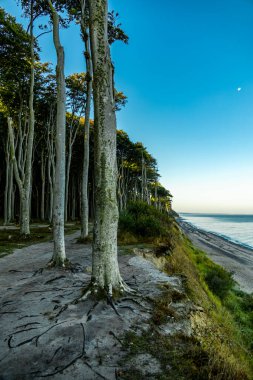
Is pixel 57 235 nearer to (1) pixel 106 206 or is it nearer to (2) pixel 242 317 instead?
(1) pixel 106 206

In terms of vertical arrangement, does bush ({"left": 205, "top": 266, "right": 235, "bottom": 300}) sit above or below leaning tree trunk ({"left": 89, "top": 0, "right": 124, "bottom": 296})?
below

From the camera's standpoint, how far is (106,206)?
16.0 ft

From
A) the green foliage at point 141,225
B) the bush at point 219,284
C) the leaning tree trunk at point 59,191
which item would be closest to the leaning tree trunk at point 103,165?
the leaning tree trunk at point 59,191

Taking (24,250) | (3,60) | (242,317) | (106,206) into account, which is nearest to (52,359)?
(106,206)

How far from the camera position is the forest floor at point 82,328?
9.64 ft

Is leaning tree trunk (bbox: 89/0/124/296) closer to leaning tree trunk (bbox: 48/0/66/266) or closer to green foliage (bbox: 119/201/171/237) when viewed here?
→ leaning tree trunk (bbox: 48/0/66/266)

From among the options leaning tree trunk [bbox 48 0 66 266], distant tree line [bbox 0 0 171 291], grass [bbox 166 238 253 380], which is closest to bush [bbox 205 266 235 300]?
grass [bbox 166 238 253 380]

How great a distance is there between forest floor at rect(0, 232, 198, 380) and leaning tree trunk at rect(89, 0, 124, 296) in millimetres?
573

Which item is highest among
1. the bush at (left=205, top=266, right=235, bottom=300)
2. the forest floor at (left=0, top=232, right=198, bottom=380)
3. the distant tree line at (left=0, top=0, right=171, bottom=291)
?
the distant tree line at (left=0, top=0, right=171, bottom=291)

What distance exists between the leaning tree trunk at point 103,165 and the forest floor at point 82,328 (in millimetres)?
573

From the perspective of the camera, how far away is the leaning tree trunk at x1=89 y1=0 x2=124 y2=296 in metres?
4.83

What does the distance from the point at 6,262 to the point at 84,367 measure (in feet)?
21.9

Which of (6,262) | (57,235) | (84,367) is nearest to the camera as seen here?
(84,367)

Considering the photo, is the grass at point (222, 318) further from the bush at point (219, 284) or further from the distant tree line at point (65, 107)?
the distant tree line at point (65, 107)
